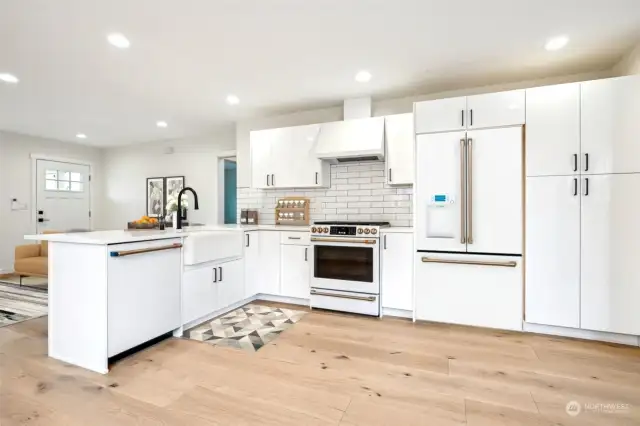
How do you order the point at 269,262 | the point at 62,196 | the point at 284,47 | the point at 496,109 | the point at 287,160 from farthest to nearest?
the point at 62,196
the point at 287,160
the point at 269,262
the point at 496,109
the point at 284,47

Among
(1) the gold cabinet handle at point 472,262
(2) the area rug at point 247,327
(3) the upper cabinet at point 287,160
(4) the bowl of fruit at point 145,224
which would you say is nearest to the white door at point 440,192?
(1) the gold cabinet handle at point 472,262

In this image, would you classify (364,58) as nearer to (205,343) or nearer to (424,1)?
(424,1)

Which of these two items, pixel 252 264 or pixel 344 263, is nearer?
pixel 344 263

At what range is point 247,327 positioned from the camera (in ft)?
10.3

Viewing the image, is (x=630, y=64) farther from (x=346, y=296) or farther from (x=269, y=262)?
(x=269, y=262)

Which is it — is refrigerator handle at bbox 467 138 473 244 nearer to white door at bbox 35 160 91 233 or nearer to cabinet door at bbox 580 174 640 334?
cabinet door at bbox 580 174 640 334

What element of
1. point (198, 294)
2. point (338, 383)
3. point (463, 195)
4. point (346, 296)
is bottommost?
point (338, 383)

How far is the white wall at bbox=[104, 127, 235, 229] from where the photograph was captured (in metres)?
5.86

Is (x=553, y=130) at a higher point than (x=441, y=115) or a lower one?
lower

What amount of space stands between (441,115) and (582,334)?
232 centimetres

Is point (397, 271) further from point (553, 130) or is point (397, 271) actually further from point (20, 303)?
point (20, 303)

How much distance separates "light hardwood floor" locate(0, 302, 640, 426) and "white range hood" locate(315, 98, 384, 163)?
1978mm

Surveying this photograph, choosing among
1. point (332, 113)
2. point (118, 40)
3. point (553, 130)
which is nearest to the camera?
point (118, 40)

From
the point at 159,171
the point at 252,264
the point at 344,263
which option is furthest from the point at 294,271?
the point at 159,171
